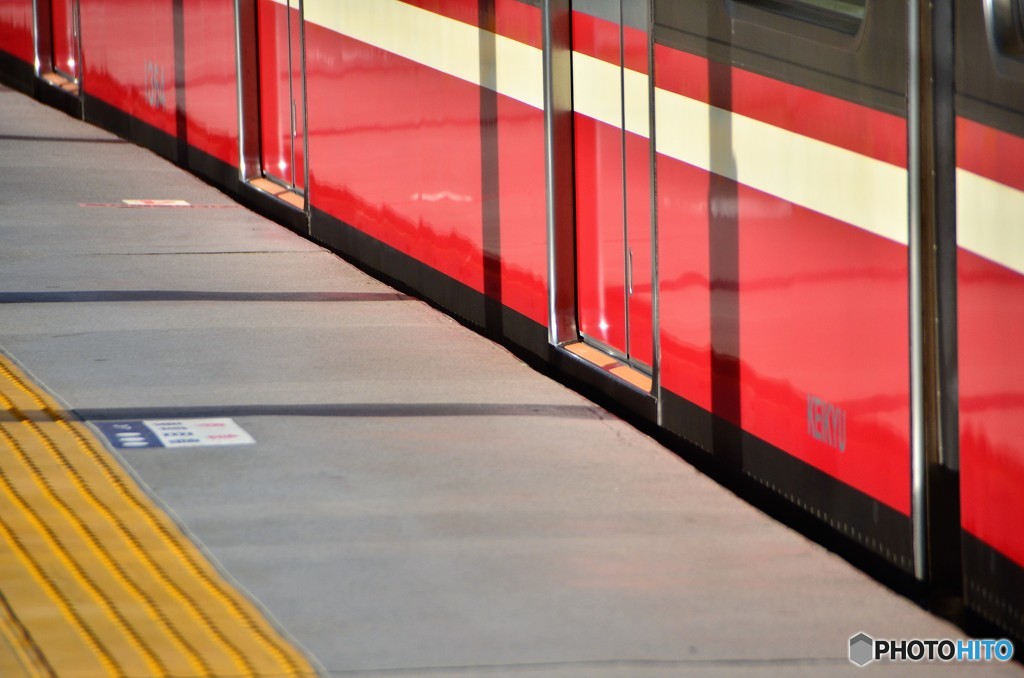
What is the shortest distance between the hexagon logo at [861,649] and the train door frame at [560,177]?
2.03 metres

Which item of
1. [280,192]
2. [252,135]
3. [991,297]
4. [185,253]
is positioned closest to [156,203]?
[252,135]

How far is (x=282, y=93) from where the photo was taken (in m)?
8.53

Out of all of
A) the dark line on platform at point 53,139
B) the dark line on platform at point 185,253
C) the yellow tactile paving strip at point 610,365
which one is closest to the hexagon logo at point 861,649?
the yellow tactile paving strip at point 610,365

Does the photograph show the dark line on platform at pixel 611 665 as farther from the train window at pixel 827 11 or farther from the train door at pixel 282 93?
the train door at pixel 282 93

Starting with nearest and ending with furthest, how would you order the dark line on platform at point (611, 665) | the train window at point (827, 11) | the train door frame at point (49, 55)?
the dark line on platform at point (611, 665) < the train window at point (827, 11) < the train door frame at point (49, 55)

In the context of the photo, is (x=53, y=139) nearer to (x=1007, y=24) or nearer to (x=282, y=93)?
(x=282, y=93)

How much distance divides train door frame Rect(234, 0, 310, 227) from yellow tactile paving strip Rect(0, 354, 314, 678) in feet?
12.6

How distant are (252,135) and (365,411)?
3971mm

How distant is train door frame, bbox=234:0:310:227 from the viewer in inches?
340

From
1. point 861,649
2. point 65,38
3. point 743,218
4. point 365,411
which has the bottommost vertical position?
point 365,411

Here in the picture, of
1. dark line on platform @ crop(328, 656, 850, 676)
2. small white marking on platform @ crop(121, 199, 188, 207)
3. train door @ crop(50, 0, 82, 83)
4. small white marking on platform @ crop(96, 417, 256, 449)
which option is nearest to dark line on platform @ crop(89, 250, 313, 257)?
small white marking on platform @ crop(121, 199, 188, 207)

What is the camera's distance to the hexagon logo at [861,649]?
3.54 meters

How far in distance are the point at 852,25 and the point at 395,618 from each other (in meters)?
1.79

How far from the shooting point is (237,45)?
894 cm
